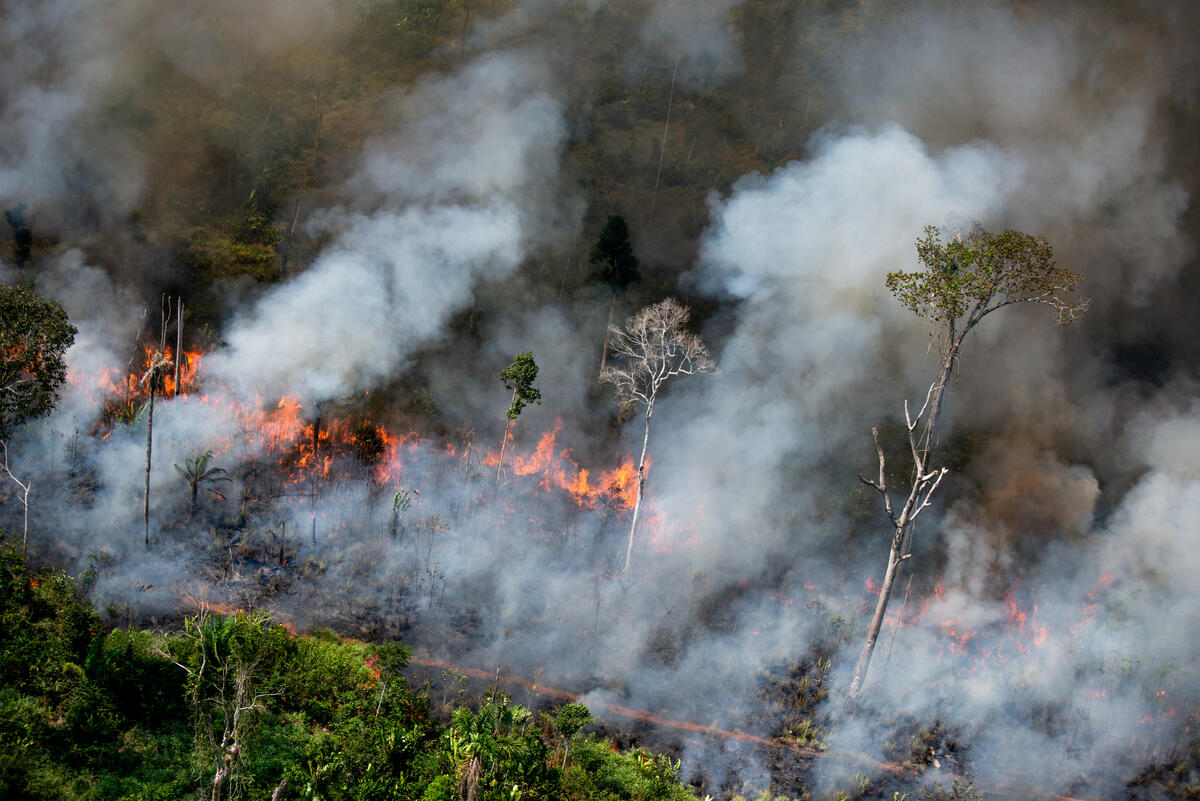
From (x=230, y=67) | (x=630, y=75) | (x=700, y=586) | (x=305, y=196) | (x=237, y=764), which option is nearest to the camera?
(x=237, y=764)

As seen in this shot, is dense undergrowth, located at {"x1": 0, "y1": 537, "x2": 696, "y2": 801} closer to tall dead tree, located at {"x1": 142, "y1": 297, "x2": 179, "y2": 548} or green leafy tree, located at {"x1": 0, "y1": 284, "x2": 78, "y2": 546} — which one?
tall dead tree, located at {"x1": 142, "y1": 297, "x2": 179, "y2": 548}

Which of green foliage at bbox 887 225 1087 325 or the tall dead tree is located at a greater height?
green foliage at bbox 887 225 1087 325

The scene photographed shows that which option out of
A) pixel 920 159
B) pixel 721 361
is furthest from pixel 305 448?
pixel 920 159

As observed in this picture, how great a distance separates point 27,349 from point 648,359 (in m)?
18.4

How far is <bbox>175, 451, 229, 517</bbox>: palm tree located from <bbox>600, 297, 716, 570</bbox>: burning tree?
1292 cm

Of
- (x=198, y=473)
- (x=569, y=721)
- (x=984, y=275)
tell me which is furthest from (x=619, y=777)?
(x=198, y=473)

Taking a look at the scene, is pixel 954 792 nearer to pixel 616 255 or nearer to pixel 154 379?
pixel 616 255

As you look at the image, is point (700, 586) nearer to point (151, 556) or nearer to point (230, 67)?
point (151, 556)

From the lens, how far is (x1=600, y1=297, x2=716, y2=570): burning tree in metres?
27.0

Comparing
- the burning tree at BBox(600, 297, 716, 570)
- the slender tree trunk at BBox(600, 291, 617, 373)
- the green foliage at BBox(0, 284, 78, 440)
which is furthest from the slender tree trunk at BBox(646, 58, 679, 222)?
the green foliage at BBox(0, 284, 78, 440)

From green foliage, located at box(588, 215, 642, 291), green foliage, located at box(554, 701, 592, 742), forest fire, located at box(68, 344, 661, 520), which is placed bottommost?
green foliage, located at box(554, 701, 592, 742)

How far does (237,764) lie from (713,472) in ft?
59.7

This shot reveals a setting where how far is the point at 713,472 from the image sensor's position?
97.5 ft

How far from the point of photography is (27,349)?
2194 centimetres
